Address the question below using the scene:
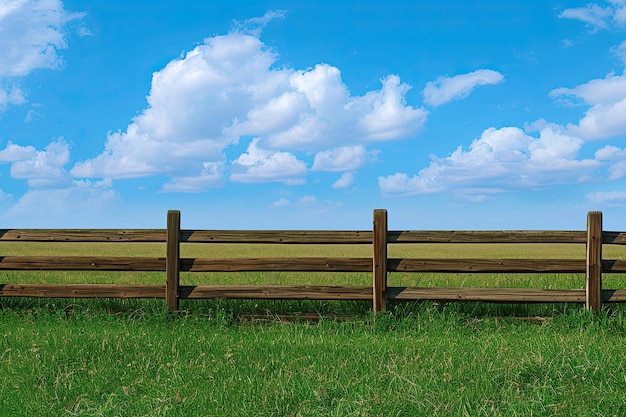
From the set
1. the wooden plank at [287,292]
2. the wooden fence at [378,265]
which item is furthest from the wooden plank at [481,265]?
the wooden plank at [287,292]

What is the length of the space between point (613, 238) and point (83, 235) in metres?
7.82

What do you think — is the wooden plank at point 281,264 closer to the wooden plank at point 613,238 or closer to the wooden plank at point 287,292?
the wooden plank at point 287,292

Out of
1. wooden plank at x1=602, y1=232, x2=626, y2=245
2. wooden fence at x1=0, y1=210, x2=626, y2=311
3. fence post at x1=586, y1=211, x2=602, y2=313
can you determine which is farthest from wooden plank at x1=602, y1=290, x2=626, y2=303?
wooden plank at x1=602, y1=232, x2=626, y2=245

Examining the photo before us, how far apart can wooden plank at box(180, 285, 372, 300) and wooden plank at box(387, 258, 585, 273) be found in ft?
2.01

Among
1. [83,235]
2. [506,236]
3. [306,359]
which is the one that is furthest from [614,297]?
[83,235]

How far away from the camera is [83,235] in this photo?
949 centimetres

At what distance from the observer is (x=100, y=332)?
7598mm

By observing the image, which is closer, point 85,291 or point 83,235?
point 85,291

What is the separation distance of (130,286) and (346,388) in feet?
17.6

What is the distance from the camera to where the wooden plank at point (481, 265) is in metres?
8.86

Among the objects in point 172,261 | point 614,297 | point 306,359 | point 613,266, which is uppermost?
point 172,261

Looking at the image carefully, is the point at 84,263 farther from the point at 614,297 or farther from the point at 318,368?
the point at 614,297

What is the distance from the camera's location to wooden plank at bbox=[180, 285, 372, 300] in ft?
29.0

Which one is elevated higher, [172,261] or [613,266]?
[172,261]
